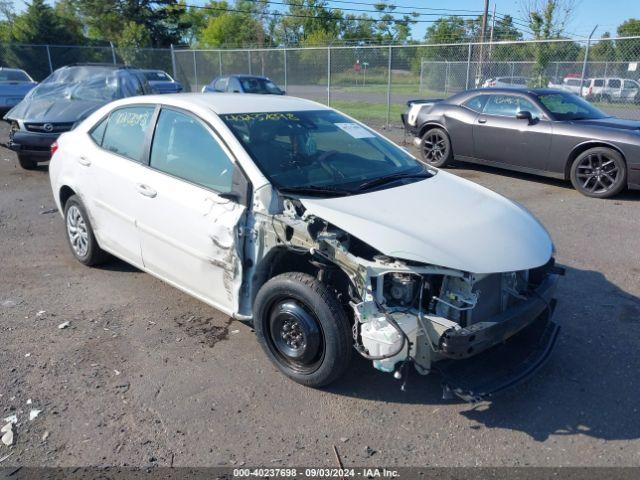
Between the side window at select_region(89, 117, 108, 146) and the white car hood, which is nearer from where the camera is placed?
the white car hood

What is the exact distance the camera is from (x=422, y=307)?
2.96 m

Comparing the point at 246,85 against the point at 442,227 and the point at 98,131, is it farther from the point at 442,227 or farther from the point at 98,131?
the point at 442,227

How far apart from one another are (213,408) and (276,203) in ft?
4.19

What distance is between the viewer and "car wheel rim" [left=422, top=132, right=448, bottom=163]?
10008 mm

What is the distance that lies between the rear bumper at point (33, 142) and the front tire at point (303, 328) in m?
7.60

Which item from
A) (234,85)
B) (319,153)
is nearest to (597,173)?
(319,153)

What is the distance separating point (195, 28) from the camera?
7250 cm

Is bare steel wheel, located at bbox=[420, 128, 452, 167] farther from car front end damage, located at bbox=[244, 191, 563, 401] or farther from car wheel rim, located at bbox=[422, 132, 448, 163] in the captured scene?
car front end damage, located at bbox=[244, 191, 563, 401]

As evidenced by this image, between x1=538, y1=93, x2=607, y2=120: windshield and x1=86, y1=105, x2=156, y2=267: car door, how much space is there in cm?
665

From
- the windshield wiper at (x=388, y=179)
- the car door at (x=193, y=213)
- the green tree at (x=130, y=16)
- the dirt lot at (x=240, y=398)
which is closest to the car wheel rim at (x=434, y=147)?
the dirt lot at (x=240, y=398)

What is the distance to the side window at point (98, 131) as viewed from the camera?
4.75m

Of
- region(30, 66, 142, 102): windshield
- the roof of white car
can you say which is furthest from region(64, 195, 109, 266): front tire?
region(30, 66, 142, 102): windshield

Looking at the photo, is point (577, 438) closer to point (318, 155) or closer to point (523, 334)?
point (523, 334)

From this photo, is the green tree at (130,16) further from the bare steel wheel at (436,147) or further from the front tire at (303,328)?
the front tire at (303,328)
